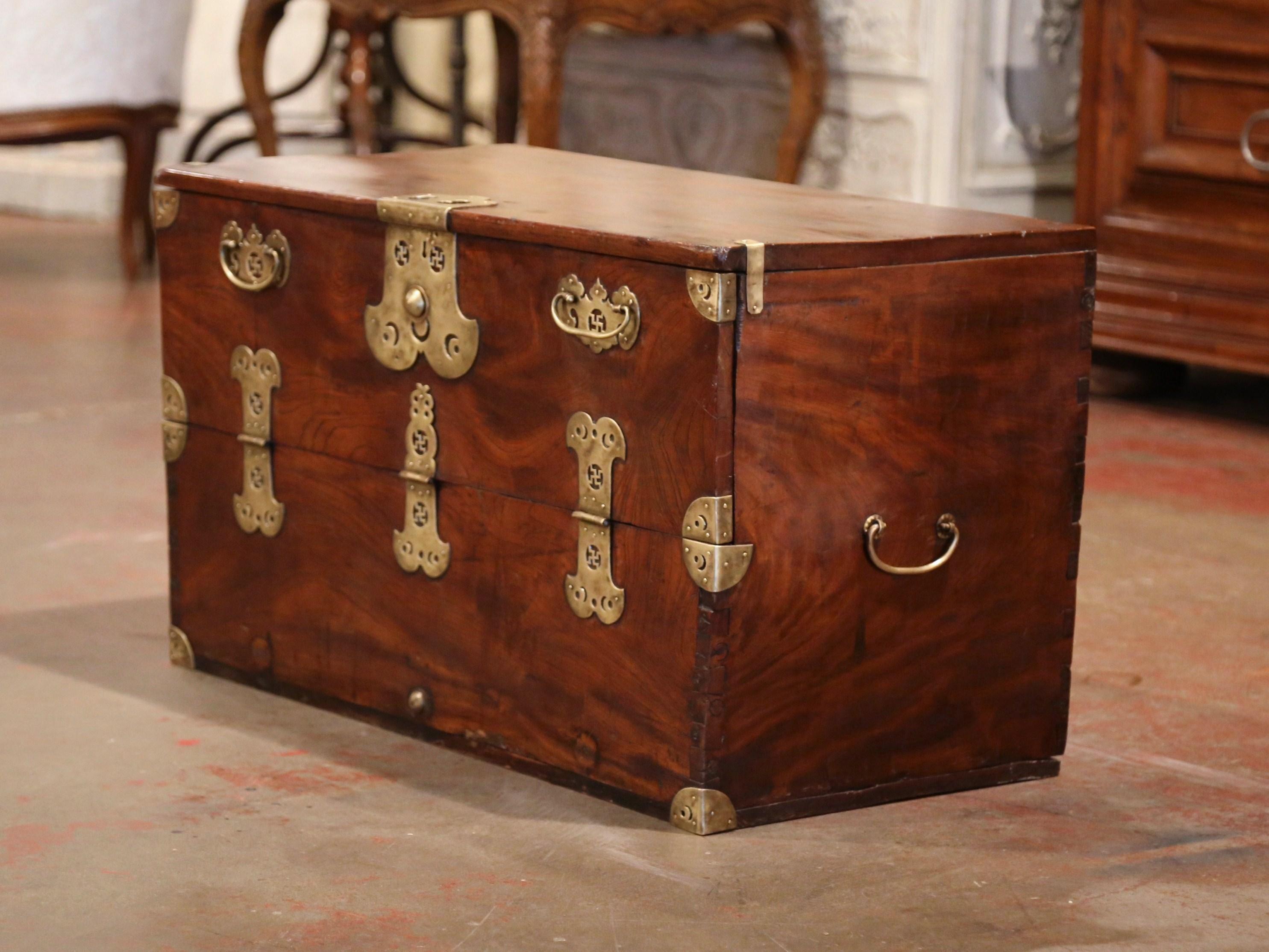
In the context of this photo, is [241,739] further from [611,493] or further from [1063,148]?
[1063,148]

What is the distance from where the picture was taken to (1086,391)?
1.72 m

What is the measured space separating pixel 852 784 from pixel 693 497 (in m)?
0.29

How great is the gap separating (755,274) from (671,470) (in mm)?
165

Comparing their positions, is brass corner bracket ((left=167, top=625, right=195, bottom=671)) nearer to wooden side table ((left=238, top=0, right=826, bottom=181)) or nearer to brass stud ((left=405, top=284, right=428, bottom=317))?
brass stud ((left=405, top=284, right=428, bottom=317))

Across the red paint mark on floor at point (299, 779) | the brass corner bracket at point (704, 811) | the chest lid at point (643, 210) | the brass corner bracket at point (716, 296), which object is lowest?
the red paint mark on floor at point (299, 779)

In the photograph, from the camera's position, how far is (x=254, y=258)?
1899 millimetres

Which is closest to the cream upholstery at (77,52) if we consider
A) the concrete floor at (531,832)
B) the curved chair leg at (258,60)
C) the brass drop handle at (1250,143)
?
the curved chair leg at (258,60)

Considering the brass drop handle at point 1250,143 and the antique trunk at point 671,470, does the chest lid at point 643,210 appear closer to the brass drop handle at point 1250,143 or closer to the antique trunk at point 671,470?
the antique trunk at point 671,470

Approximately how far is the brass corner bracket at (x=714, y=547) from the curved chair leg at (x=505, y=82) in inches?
106

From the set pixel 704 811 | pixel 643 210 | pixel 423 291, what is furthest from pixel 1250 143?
pixel 704 811

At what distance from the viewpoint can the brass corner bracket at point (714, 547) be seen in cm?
156

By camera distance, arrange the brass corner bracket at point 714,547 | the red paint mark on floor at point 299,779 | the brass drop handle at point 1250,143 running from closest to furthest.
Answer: the brass corner bracket at point 714,547
the red paint mark on floor at point 299,779
the brass drop handle at point 1250,143

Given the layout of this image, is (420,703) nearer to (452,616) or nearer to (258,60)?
(452,616)

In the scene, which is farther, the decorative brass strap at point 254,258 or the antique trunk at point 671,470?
the decorative brass strap at point 254,258
